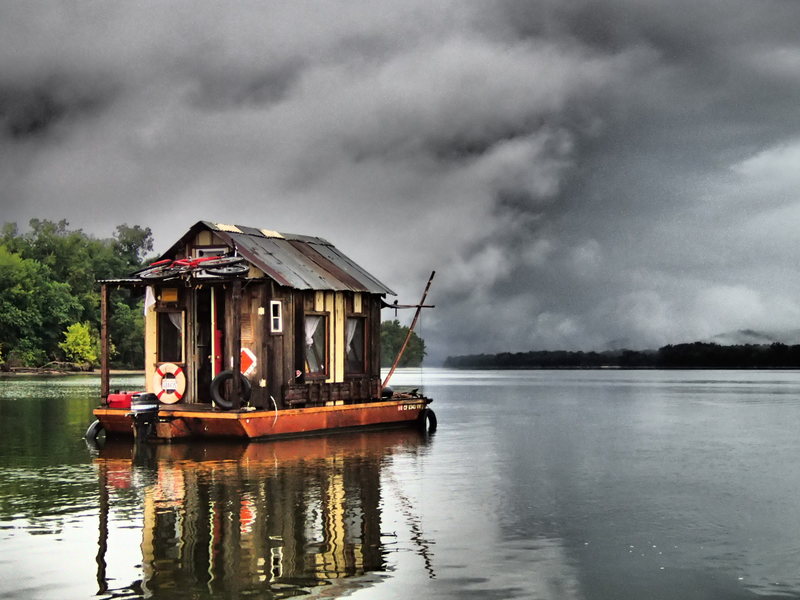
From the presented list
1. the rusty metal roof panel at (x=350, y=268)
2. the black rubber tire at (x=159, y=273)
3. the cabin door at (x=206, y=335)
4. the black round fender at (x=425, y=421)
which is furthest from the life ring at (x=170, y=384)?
the black round fender at (x=425, y=421)

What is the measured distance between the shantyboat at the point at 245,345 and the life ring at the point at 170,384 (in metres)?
0.03

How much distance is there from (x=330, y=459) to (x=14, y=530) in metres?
9.09

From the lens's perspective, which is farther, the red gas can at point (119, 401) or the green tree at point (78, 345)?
the green tree at point (78, 345)

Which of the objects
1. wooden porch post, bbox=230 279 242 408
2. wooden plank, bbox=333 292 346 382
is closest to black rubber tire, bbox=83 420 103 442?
wooden porch post, bbox=230 279 242 408

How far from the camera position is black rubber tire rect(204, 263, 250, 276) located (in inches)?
934

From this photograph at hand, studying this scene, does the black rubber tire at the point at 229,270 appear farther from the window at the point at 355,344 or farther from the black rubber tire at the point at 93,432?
the black rubber tire at the point at 93,432

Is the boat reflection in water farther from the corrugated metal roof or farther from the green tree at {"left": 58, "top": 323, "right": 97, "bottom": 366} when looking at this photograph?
the green tree at {"left": 58, "top": 323, "right": 97, "bottom": 366}

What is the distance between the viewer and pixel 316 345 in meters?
26.6

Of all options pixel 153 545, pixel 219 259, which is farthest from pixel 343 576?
pixel 219 259

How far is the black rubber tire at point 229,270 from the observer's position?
77.8ft

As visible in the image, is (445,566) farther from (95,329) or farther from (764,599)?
(95,329)

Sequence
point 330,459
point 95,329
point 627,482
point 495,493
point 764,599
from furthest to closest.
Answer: point 95,329, point 330,459, point 627,482, point 495,493, point 764,599

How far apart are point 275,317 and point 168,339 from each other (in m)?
3.36

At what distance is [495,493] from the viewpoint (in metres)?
16.9
